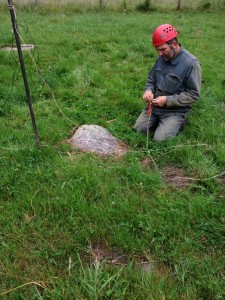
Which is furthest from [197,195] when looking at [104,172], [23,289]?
[23,289]

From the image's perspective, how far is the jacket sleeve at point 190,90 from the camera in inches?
170

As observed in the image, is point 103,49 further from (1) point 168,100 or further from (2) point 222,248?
(2) point 222,248

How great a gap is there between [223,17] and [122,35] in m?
5.54

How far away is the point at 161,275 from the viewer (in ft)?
8.47

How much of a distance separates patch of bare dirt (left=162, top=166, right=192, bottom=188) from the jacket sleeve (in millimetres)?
964

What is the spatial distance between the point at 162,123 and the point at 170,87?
1.63ft

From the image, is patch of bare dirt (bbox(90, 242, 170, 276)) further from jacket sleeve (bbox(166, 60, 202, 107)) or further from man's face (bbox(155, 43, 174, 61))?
man's face (bbox(155, 43, 174, 61))

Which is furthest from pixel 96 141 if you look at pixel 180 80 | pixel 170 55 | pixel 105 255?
pixel 105 255

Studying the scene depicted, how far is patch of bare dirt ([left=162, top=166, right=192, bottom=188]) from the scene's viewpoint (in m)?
3.63

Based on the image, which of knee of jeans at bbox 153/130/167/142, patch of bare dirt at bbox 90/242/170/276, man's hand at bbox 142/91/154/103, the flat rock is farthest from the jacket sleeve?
patch of bare dirt at bbox 90/242/170/276

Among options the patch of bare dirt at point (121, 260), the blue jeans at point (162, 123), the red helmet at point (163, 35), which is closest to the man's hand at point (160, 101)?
the blue jeans at point (162, 123)

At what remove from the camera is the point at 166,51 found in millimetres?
4301

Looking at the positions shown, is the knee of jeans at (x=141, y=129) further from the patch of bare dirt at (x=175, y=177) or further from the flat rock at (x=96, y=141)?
the patch of bare dirt at (x=175, y=177)

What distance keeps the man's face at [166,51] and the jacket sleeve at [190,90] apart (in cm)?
31
